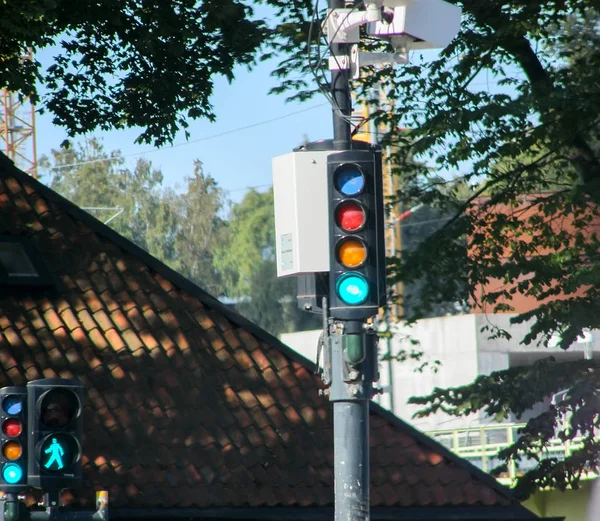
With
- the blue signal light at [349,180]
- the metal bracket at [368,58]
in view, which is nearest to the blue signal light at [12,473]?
the blue signal light at [349,180]

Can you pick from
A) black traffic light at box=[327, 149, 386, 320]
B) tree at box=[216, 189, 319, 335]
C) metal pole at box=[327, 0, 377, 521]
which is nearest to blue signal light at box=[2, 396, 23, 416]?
metal pole at box=[327, 0, 377, 521]

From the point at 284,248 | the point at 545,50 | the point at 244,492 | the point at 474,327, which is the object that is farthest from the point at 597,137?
the point at 474,327

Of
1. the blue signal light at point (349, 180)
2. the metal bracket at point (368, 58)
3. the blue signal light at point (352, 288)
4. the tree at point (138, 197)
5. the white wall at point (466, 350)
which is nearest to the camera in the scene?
the blue signal light at point (352, 288)

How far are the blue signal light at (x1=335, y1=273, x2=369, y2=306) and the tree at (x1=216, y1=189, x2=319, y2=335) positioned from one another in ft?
169

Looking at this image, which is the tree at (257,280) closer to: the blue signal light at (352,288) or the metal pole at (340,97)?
the metal pole at (340,97)

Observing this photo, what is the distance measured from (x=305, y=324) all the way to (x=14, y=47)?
51134 mm

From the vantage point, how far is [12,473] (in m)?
7.21

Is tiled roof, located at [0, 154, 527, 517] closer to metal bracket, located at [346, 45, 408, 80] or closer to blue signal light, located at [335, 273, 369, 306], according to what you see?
blue signal light, located at [335, 273, 369, 306]

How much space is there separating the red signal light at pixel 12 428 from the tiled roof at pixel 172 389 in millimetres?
3196

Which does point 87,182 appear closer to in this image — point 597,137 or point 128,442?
point 597,137

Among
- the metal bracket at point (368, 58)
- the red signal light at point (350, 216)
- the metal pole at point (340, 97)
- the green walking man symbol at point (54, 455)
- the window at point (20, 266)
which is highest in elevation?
→ the metal bracket at point (368, 58)

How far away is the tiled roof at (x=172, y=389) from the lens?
1099 cm

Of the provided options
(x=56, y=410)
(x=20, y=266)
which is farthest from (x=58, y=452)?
(x=20, y=266)

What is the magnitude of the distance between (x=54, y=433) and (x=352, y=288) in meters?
2.32
